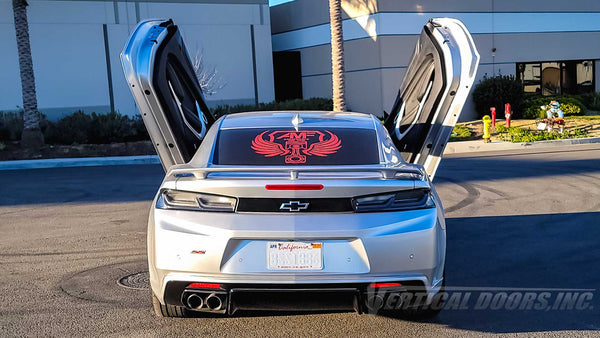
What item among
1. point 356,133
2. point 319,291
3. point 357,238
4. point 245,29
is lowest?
point 319,291

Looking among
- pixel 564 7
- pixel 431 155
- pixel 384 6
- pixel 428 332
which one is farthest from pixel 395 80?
pixel 428 332

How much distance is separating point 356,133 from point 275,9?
2798cm

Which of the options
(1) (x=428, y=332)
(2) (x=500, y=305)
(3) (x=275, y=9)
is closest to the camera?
(1) (x=428, y=332)

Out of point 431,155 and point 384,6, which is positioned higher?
point 384,6

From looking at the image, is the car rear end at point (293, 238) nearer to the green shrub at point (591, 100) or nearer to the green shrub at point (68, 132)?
the green shrub at point (68, 132)

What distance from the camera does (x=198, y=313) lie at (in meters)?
4.76

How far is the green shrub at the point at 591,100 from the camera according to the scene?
90.9 feet

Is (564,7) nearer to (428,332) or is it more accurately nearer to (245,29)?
(245,29)

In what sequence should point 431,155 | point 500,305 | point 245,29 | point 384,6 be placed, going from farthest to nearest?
point 245,29, point 384,6, point 431,155, point 500,305

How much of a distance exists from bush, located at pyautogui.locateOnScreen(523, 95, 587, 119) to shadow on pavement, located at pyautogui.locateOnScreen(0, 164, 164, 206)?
1536 cm

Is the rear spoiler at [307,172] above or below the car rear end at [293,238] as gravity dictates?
above

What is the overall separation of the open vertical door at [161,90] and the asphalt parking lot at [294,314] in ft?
4.14

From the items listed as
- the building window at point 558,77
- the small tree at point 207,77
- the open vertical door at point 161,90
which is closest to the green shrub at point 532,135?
the building window at point 558,77

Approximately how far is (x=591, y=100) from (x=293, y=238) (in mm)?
27551
